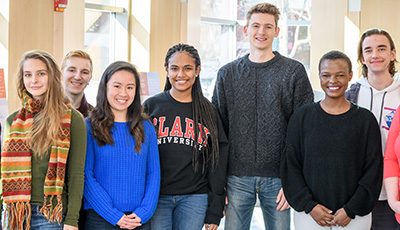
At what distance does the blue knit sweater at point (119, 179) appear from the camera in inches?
93.4

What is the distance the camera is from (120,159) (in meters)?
2.44

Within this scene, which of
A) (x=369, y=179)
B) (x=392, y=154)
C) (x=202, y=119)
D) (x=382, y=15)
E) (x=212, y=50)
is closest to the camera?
(x=369, y=179)

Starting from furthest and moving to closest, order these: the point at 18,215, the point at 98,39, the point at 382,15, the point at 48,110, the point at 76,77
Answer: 1. the point at 382,15
2. the point at 98,39
3. the point at 76,77
4. the point at 48,110
5. the point at 18,215

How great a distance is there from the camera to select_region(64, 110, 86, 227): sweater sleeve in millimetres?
2293

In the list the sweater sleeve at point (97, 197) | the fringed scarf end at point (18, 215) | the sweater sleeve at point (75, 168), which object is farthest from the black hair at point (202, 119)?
the fringed scarf end at point (18, 215)

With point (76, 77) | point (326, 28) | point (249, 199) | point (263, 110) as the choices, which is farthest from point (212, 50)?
point (249, 199)

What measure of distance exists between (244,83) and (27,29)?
212 cm

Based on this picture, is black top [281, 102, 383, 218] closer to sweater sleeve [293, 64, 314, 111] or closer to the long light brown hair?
sweater sleeve [293, 64, 314, 111]

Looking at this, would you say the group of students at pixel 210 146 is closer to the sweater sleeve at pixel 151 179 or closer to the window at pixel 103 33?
the sweater sleeve at pixel 151 179

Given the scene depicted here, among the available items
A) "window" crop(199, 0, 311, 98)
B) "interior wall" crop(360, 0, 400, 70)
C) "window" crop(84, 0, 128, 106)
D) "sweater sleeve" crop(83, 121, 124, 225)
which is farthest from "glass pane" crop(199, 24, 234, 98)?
"sweater sleeve" crop(83, 121, 124, 225)

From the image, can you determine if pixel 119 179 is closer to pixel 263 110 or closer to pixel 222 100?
pixel 222 100

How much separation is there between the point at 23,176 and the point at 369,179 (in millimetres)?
1718

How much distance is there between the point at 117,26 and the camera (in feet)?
19.0

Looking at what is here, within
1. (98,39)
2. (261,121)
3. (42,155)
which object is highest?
(98,39)
